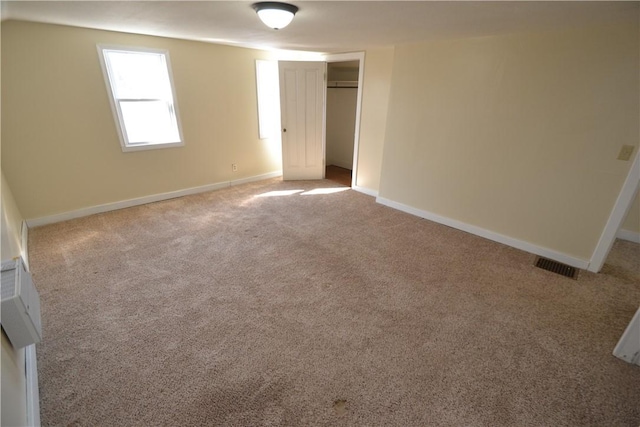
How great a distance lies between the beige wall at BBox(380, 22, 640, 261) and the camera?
7.88ft

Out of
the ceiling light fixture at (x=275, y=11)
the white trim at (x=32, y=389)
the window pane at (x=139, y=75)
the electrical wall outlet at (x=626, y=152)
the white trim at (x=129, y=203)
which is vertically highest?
the ceiling light fixture at (x=275, y=11)

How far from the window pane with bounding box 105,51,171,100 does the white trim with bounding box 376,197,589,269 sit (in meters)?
3.43

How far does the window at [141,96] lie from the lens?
347 cm

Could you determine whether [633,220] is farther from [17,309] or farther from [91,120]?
[91,120]

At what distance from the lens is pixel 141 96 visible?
373cm

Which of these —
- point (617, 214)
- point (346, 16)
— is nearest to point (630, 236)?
point (617, 214)

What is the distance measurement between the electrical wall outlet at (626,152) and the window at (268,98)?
13.9ft

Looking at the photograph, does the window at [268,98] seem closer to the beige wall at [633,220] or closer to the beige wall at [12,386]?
the beige wall at [12,386]

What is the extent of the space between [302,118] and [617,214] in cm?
408

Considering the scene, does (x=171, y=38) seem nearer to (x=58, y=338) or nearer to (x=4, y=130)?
(x=4, y=130)

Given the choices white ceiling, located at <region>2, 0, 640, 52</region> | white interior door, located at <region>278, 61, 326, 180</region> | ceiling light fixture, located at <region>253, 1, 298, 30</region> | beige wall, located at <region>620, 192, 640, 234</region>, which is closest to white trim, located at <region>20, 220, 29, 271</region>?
white ceiling, located at <region>2, 0, 640, 52</region>

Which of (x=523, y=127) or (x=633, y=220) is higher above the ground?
(x=523, y=127)

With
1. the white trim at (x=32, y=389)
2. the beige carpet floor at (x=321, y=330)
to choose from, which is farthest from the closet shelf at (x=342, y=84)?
the white trim at (x=32, y=389)

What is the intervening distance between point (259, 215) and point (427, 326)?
2.47m
